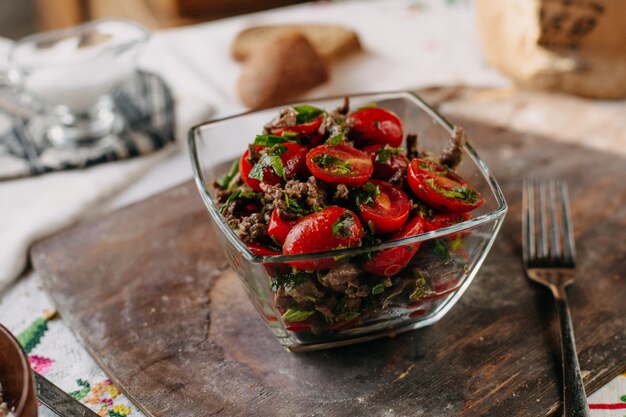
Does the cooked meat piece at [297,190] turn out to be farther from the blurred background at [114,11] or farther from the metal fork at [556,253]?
the blurred background at [114,11]

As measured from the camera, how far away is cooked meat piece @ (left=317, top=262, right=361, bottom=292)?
891 mm

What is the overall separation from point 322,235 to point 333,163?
129 millimetres

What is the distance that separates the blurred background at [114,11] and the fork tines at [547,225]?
7.32 feet

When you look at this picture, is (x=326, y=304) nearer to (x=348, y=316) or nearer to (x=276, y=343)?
(x=348, y=316)

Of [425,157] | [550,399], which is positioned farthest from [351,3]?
[550,399]

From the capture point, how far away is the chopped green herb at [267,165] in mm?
985

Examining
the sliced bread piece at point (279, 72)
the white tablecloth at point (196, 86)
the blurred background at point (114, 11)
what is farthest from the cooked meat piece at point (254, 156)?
the blurred background at point (114, 11)

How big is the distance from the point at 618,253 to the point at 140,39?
122 centimetres

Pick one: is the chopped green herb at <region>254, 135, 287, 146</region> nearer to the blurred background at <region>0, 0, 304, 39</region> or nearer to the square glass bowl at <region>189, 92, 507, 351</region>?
the square glass bowl at <region>189, 92, 507, 351</region>

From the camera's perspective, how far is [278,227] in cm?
→ 94

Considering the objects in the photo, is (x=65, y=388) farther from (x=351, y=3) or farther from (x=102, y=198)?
(x=351, y=3)

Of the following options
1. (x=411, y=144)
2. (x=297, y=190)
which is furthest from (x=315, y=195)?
(x=411, y=144)

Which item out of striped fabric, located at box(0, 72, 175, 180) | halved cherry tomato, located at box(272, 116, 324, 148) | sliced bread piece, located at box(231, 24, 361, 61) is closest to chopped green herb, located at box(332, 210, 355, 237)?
halved cherry tomato, located at box(272, 116, 324, 148)

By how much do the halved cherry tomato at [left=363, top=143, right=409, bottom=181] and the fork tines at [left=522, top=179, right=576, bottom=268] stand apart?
1.15ft
